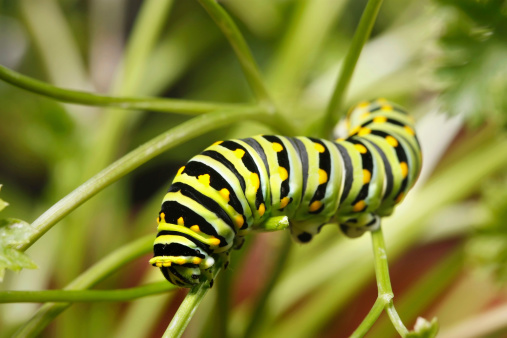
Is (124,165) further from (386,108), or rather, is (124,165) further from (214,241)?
(386,108)

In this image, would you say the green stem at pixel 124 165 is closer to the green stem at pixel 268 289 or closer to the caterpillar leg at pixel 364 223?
the caterpillar leg at pixel 364 223

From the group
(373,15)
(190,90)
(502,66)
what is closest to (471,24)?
(502,66)

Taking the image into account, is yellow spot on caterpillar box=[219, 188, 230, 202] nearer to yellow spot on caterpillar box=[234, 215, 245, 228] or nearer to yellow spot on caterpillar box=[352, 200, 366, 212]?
yellow spot on caterpillar box=[234, 215, 245, 228]

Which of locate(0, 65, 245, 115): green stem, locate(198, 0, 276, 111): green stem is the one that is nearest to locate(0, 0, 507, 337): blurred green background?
locate(198, 0, 276, 111): green stem

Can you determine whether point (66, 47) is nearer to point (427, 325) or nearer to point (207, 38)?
point (207, 38)

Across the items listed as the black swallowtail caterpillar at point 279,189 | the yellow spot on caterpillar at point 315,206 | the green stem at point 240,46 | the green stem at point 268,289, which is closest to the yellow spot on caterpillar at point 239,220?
the black swallowtail caterpillar at point 279,189

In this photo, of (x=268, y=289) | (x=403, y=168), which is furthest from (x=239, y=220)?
(x=268, y=289)
